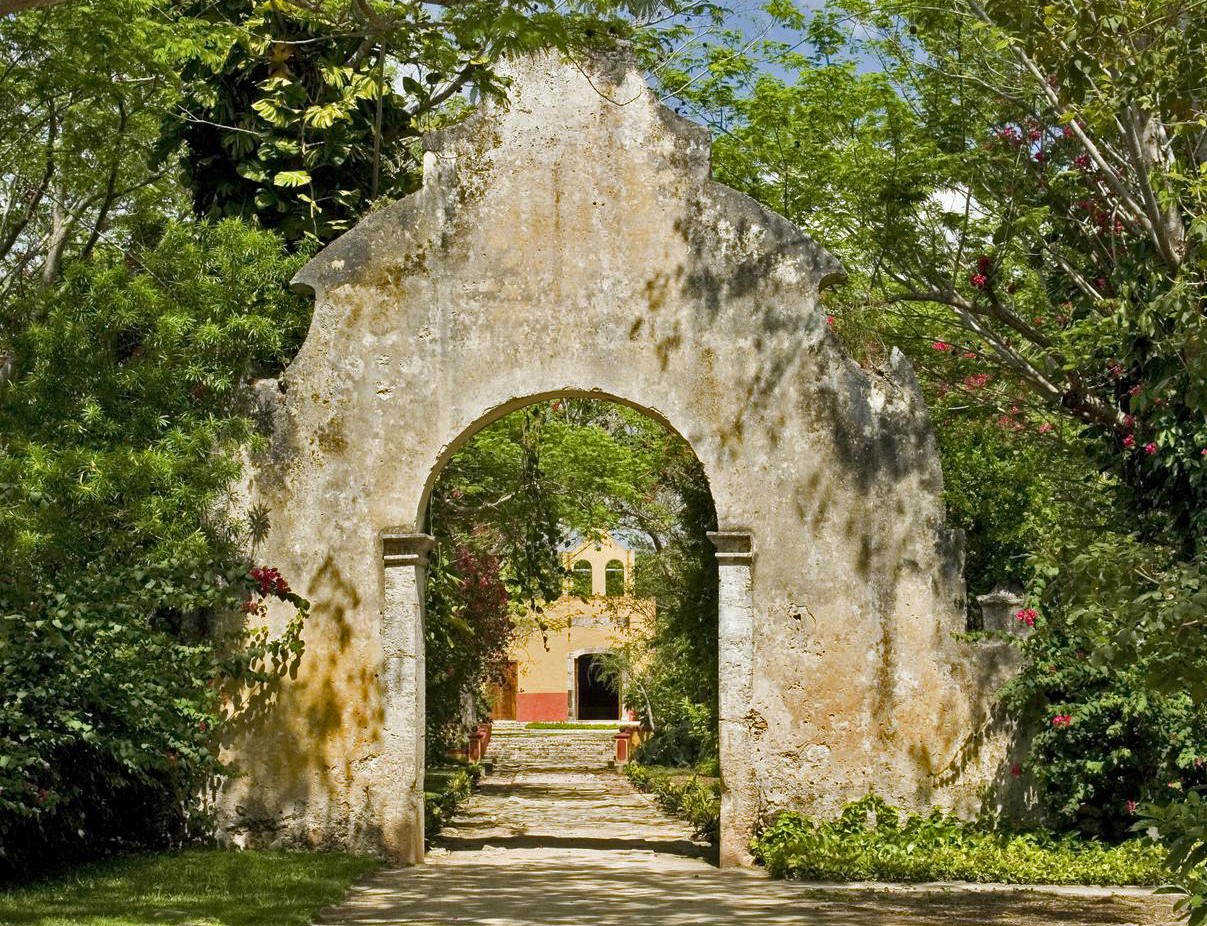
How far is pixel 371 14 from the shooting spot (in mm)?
6957

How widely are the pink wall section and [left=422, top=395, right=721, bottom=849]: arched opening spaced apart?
17.8 meters

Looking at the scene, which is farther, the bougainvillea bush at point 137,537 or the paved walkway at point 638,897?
the bougainvillea bush at point 137,537

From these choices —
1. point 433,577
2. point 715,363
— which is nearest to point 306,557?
point 715,363

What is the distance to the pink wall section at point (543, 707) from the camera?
45.3 m

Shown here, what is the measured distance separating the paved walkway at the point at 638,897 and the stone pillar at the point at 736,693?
344 mm

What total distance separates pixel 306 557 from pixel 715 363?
3.41m

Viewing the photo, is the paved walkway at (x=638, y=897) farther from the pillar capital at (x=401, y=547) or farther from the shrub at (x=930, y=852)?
the pillar capital at (x=401, y=547)

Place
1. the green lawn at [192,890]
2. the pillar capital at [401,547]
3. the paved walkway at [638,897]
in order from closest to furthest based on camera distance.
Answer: the green lawn at [192,890]
the paved walkway at [638,897]
the pillar capital at [401,547]

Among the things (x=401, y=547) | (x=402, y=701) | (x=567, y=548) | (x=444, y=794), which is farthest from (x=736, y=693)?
(x=567, y=548)

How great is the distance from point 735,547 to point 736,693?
1.07 metres

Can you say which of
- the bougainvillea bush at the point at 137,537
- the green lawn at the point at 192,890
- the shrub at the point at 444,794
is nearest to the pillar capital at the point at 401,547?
the bougainvillea bush at the point at 137,537

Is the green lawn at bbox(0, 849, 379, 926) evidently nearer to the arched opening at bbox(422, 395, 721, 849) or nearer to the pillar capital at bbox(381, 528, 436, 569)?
the pillar capital at bbox(381, 528, 436, 569)

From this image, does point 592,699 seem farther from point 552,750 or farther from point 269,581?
point 269,581

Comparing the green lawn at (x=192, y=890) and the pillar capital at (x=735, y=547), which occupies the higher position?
the pillar capital at (x=735, y=547)
